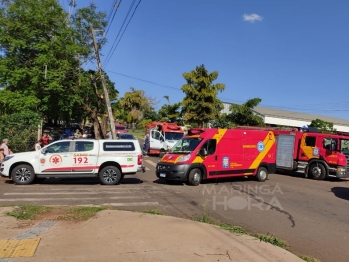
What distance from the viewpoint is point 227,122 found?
35125 mm

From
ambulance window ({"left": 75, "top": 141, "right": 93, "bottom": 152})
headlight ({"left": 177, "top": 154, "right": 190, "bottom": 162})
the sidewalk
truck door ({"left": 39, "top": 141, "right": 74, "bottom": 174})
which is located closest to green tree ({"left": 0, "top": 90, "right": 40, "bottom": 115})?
truck door ({"left": 39, "top": 141, "right": 74, "bottom": 174})

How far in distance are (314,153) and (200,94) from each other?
17003 millimetres

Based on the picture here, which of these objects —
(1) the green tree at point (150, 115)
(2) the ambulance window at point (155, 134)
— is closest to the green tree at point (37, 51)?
(2) the ambulance window at point (155, 134)

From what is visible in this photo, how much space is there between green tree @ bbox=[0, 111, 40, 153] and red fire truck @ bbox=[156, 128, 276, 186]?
9.71 m

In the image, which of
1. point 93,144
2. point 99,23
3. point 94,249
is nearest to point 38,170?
point 93,144

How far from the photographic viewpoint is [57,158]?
521 inches

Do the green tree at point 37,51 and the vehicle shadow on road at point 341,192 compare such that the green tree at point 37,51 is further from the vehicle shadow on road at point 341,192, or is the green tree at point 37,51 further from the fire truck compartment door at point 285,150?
the vehicle shadow on road at point 341,192

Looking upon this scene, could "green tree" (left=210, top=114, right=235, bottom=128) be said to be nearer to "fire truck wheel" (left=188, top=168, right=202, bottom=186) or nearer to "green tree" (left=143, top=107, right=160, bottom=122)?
"fire truck wheel" (left=188, top=168, right=202, bottom=186)

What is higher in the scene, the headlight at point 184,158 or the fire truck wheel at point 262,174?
the headlight at point 184,158

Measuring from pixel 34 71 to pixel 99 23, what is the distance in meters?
8.12

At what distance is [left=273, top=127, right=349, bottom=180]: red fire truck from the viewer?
17.5m

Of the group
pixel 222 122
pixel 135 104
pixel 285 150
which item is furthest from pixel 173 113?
pixel 285 150

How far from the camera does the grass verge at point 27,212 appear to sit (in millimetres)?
7656

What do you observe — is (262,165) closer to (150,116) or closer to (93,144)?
(93,144)
